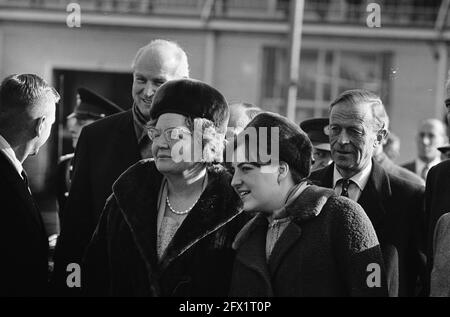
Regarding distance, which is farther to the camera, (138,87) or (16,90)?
(138,87)

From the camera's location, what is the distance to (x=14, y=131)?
3.38 meters

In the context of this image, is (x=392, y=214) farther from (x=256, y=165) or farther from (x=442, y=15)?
(x=442, y=15)

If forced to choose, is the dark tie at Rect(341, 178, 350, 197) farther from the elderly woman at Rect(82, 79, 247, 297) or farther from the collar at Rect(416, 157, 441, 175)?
the collar at Rect(416, 157, 441, 175)

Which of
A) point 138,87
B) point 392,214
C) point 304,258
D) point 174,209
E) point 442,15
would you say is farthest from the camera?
point 442,15

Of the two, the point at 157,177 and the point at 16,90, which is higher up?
the point at 16,90

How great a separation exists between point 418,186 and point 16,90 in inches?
75.9

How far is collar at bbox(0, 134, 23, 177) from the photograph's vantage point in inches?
131

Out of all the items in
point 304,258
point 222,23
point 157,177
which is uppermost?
point 222,23

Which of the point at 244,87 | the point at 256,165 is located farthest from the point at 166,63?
the point at 244,87

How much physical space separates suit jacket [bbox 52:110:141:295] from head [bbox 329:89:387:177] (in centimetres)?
99

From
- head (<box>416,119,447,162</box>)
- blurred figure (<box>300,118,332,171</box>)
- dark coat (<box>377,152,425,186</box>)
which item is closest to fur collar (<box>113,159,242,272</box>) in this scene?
dark coat (<box>377,152,425,186</box>)

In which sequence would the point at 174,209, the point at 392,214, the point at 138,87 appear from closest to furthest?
1. the point at 174,209
2. the point at 392,214
3. the point at 138,87

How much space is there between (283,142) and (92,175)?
130 cm

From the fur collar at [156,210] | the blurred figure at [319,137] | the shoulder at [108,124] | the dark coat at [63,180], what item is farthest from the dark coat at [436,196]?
the dark coat at [63,180]
